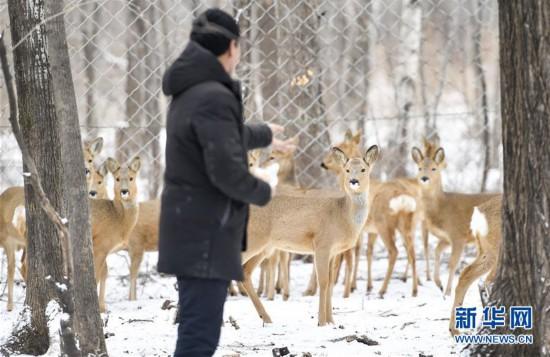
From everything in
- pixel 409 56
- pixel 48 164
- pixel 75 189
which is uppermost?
pixel 409 56

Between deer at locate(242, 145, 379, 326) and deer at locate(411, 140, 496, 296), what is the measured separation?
1717 millimetres

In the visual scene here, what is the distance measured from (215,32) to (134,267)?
5.10m

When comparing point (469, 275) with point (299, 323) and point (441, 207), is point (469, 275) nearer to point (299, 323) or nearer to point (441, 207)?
point (299, 323)

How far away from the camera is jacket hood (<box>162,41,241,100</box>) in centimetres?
426

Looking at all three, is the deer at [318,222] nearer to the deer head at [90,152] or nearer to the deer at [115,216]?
the deer at [115,216]

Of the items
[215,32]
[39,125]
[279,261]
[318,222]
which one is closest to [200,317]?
[215,32]

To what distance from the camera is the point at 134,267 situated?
9125mm

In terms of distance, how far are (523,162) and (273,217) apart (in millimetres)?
3444

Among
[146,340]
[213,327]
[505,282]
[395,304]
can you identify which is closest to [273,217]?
[395,304]

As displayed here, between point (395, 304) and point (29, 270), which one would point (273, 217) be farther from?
point (29, 270)

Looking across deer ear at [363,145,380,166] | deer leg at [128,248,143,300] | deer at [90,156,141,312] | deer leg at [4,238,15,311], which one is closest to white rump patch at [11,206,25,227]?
deer leg at [4,238,15,311]

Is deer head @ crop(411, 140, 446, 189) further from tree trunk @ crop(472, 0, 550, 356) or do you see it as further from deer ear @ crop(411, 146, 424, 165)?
tree trunk @ crop(472, 0, 550, 356)

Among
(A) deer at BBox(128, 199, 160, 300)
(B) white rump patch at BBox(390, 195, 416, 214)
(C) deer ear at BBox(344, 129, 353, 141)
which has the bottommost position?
(A) deer at BBox(128, 199, 160, 300)

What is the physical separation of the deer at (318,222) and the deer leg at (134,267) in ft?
4.21
